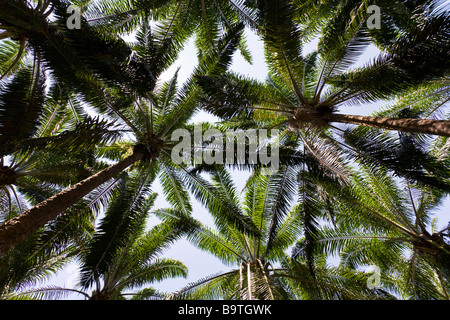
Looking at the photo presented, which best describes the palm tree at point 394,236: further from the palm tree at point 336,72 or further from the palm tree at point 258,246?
the palm tree at point 336,72

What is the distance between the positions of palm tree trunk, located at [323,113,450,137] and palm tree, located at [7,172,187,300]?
4.73 m

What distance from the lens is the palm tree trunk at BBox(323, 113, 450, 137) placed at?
3477 mm

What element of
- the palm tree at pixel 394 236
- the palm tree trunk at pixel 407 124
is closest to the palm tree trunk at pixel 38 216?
the palm tree trunk at pixel 407 124

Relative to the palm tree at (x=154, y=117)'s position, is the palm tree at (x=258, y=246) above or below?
below

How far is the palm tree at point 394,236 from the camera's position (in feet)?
21.8

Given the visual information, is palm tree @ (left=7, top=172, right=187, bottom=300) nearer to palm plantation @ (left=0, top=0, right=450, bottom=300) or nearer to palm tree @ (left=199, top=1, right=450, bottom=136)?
palm plantation @ (left=0, top=0, right=450, bottom=300)

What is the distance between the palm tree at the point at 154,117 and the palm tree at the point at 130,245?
81 centimetres

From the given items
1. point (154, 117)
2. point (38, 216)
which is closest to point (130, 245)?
point (154, 117)

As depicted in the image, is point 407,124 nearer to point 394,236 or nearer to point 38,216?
point 394,236

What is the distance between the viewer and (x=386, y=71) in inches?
195

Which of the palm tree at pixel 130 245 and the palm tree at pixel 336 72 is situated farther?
the palm tree at pixel 130 245
